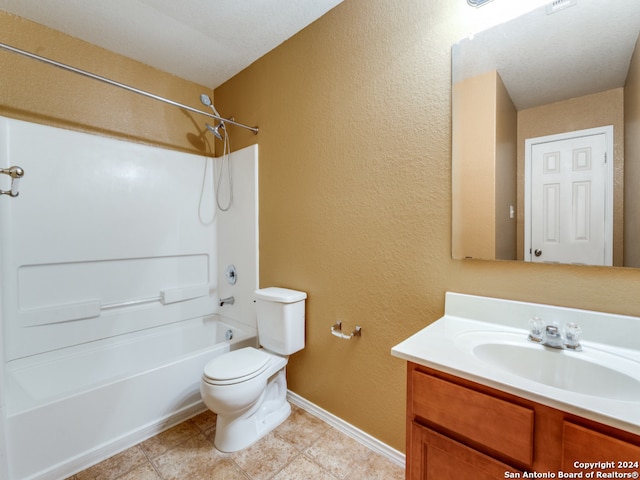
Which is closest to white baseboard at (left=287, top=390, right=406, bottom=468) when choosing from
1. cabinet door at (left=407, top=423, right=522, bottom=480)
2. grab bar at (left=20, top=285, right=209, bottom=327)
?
cabinet door at (left=407, top=423, right=522, bottom=480)

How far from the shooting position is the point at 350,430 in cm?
167

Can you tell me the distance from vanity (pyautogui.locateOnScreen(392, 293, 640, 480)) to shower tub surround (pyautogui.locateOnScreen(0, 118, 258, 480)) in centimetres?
154

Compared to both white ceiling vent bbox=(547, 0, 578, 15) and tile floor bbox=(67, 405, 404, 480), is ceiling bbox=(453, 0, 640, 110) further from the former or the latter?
tile floor bbox=(67, 405, 404, 480)

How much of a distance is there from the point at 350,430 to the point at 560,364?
1194 mm

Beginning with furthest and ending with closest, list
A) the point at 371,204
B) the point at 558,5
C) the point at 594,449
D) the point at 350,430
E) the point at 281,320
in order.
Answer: the point at 281,320 < the point at 350,430 < the point at 371,204 < the point at 558,5 < the point at 594,449

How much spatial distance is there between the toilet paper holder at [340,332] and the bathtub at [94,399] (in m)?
0.79

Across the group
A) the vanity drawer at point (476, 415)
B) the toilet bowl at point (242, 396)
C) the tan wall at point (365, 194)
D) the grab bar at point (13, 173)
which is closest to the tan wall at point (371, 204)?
the tan wall at point (365, 194)

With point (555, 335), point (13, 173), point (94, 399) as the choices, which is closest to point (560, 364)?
point (555, 335)

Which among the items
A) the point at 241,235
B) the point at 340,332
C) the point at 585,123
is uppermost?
the point at 585,123

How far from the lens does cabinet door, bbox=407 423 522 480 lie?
774 mm

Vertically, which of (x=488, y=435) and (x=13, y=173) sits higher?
(x=13, y=173)

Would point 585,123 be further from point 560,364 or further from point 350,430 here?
point 350,430

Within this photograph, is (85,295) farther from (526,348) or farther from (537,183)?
(537,183)

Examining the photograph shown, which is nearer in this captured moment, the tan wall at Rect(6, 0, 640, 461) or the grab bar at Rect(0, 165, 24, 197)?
the tan wall at Rect(6, 0, 640, 461)
